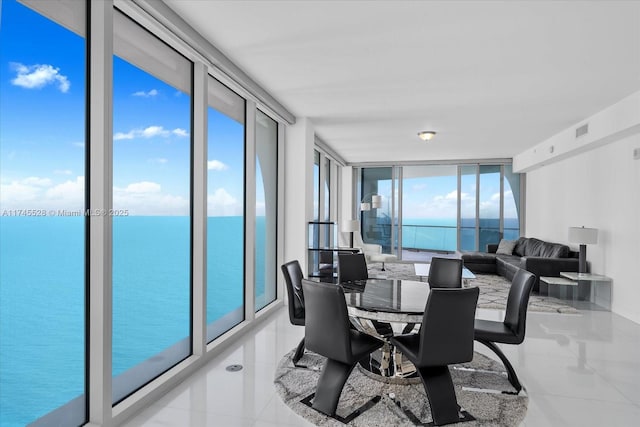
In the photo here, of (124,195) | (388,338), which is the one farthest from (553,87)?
(124,195)

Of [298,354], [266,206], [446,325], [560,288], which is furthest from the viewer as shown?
[560,288]

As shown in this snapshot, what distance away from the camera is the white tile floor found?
2.59 metres

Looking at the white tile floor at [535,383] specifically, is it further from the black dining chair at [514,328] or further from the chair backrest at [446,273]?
the chair backrest at [446,273]

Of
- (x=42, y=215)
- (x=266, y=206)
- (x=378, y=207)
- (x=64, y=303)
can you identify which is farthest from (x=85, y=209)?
(x=378, y=207)

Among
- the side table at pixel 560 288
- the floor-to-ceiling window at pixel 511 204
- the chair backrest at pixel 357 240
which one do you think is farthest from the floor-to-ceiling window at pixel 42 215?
the floor-to-ceiling window at pixel 511 204

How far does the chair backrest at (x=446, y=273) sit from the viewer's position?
4234mm

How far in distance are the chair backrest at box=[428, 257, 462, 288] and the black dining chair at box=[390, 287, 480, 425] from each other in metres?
1.66

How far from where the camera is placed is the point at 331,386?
2695 millimetres

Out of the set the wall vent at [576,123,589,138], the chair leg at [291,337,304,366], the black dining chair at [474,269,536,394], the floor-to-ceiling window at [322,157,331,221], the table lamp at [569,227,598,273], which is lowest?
the chair leg at [291,337,304,366]

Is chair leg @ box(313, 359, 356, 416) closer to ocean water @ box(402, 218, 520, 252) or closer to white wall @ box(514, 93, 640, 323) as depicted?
white wall @ box(514, 93, 640, 323)

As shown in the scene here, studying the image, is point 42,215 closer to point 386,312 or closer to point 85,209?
point 85,209

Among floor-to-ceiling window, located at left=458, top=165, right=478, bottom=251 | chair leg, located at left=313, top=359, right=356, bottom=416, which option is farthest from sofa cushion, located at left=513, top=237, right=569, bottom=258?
chair leg, located at left=313, top=359, right=356, bottom=416

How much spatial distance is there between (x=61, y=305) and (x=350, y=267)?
301 cm

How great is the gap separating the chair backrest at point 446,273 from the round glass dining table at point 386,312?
1.82 ft
